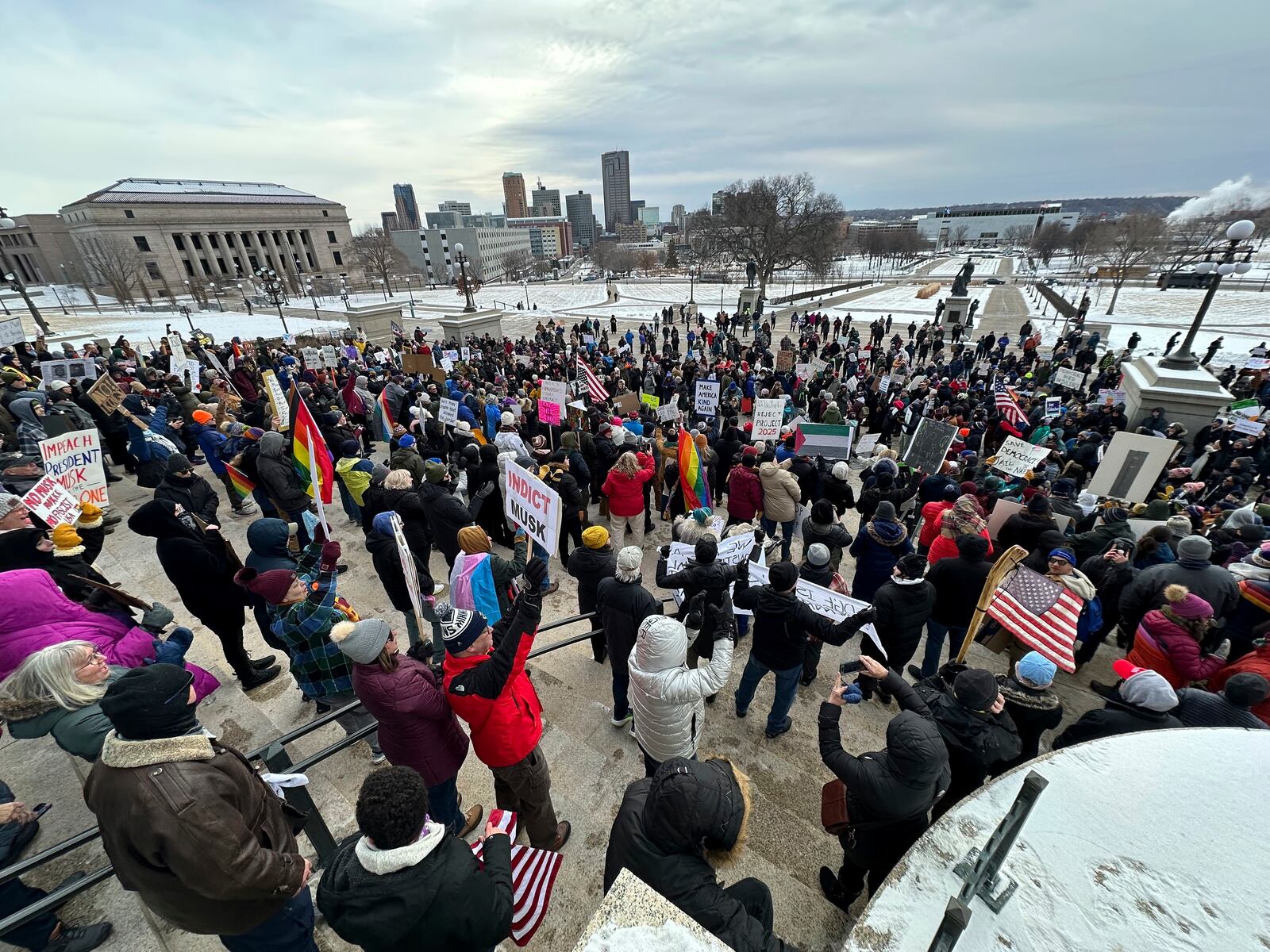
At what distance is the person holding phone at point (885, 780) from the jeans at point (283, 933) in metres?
2.98

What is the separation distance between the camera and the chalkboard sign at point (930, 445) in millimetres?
8070

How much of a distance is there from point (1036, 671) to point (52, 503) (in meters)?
9.46

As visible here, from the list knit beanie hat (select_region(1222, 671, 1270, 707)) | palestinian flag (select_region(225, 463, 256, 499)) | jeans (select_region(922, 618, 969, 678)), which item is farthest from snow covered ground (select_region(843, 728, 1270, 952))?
palestinian flag (select_region(225, 463, 256, 499))

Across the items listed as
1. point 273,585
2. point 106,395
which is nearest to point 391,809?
point 273,585

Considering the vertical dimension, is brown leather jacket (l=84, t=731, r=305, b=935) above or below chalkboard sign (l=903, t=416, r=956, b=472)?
above

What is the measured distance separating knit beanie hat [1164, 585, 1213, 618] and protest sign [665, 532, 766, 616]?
340cm

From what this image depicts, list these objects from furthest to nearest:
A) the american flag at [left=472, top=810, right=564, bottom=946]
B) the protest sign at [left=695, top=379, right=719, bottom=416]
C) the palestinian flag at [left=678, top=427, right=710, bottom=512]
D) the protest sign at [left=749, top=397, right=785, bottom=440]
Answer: the protest sign at [left=695, top=379, right=719, bottom=416], the protest sign at [left=749, top=397, right=785, bottom=440], the palestinian flag at [left=678, top=427, right=710, bottom=512], the american flag at [left=472, top=810, right=564, bottom=946]

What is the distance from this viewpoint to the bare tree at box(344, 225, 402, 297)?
223ft

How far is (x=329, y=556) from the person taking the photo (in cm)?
411

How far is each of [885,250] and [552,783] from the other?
355ft

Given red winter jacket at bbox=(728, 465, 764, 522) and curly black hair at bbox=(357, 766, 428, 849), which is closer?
curly black hair at bbox=(357, 766, 428, 849)

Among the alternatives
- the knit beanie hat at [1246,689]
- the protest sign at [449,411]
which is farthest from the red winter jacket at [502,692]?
the protest sign at [449,411]

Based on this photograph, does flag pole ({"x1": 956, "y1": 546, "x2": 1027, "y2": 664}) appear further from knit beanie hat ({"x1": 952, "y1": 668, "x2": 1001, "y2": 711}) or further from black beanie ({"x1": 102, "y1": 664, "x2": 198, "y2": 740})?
black beanie ({"x1": 102, "y1": 664, "x2": 198, "y2": 740})

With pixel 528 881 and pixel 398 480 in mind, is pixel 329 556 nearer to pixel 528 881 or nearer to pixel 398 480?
pixel 398 480
